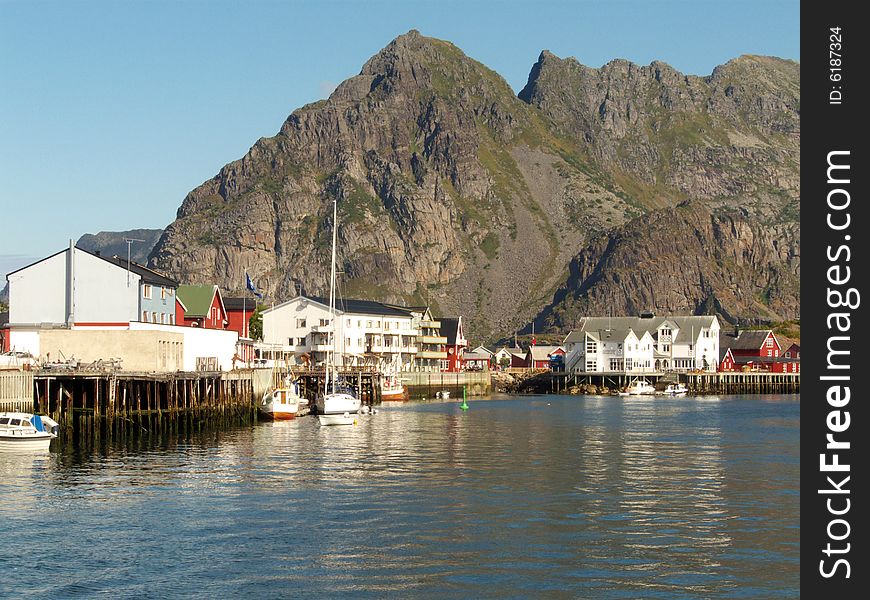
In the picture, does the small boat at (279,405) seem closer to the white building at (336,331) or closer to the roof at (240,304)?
the roof at (240,304)

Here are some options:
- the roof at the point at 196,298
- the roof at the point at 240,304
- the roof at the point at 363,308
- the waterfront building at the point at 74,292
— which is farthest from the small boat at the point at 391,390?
the waterfront building at the point at 74,292

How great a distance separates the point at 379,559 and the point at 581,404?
125574 millimetres

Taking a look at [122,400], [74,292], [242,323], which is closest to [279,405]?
[74,292]

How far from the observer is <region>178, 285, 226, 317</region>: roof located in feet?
416

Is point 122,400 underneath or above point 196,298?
underneath

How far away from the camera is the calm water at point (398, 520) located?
126 ft

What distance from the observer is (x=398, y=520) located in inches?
1917

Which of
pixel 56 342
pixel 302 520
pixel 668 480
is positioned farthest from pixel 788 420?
pixel 302 520

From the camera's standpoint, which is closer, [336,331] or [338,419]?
[338,419]

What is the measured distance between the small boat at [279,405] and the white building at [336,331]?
58.5 m

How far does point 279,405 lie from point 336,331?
225 ft

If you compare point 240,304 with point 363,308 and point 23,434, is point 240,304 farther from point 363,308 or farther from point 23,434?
point 23,434

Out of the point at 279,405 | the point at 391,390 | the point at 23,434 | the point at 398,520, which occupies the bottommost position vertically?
the point at 391,390

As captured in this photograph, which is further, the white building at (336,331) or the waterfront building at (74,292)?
the white building at (336,331)
